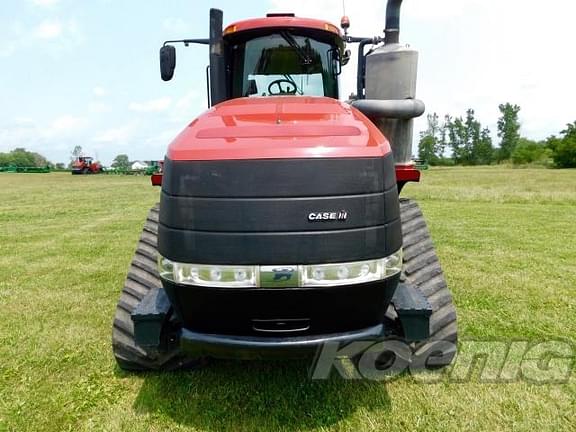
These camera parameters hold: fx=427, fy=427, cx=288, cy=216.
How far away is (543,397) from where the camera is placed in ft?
8.23

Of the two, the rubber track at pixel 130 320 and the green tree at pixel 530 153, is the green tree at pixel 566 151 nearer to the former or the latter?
the green tree at pixel 530 153

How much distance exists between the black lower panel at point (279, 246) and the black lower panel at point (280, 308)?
5.4 inches

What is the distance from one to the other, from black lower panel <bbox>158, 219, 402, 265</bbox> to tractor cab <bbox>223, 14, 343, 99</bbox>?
170 centimetres

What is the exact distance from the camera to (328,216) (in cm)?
183

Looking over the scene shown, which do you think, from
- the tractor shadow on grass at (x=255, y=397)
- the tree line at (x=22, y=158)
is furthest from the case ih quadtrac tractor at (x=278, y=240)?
the tree line at (x=22, y=158)

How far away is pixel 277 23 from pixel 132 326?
7.60 ft

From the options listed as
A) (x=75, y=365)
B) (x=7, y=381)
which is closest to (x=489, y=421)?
(x=75, y=365)

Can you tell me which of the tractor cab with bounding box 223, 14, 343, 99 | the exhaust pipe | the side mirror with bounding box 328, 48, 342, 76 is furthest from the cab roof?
the exhaust pipe

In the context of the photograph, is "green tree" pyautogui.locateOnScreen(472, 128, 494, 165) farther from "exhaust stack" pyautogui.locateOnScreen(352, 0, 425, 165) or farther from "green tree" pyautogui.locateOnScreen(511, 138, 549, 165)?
"exhaust stack" pyautogui.locateOnScreen(352, 0, 425, 165)

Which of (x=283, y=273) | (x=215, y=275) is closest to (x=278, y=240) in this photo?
(x=283, y=273)

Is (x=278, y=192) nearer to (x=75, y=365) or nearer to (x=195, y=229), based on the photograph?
(x=195, y=229)

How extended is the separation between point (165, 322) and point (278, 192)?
979mm

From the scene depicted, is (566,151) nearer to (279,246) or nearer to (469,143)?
(469,143)

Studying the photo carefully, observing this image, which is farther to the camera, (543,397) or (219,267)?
(543,397)
